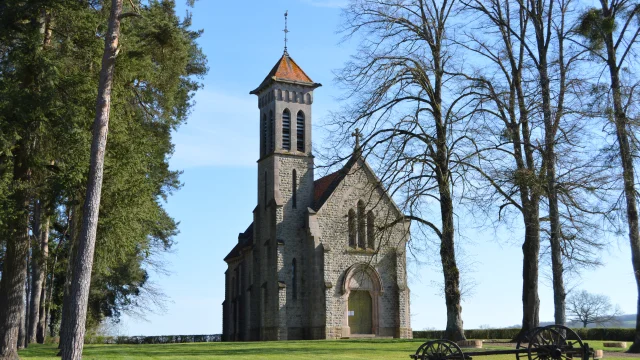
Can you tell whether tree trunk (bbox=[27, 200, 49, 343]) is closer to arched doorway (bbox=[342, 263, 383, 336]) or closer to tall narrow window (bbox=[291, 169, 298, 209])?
tall narrow window (bbox=[291, 169, 298, 209])

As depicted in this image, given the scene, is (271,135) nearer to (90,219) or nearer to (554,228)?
(554,228)

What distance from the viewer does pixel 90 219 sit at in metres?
17.0

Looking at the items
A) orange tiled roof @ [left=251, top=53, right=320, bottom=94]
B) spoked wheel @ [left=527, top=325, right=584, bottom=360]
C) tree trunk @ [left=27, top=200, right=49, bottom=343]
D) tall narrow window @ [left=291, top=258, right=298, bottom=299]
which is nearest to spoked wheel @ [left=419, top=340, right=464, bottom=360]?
spoked wheel @ [left=527, top=325, right=584, bottom=360]

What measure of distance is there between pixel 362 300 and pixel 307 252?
4507mm

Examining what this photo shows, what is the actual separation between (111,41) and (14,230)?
22.3 feet

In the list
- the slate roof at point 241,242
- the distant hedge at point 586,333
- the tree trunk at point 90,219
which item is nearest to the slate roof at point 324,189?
the slate roof at point 241,242

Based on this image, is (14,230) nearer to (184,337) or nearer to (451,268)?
(451,268)

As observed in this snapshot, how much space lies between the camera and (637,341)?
21.7 meters

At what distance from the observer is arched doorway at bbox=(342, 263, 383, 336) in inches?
1714

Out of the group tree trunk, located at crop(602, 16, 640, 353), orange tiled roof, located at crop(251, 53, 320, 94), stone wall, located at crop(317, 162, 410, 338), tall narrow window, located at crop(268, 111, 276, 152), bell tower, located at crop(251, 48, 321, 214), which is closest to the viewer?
tree trunk, located at crop(602, 16, 640, 353)

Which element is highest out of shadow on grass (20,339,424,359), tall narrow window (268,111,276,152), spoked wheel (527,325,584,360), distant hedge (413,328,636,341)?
tall narrow window (268,111,276,152)

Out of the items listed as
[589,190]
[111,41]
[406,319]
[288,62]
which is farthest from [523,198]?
[288,62]

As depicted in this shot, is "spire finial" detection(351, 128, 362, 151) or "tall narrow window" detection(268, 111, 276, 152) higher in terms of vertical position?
"tall narrow window" detection(268, 111, 276, 152)

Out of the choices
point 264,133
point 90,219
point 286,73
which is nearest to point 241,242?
point 264,133
